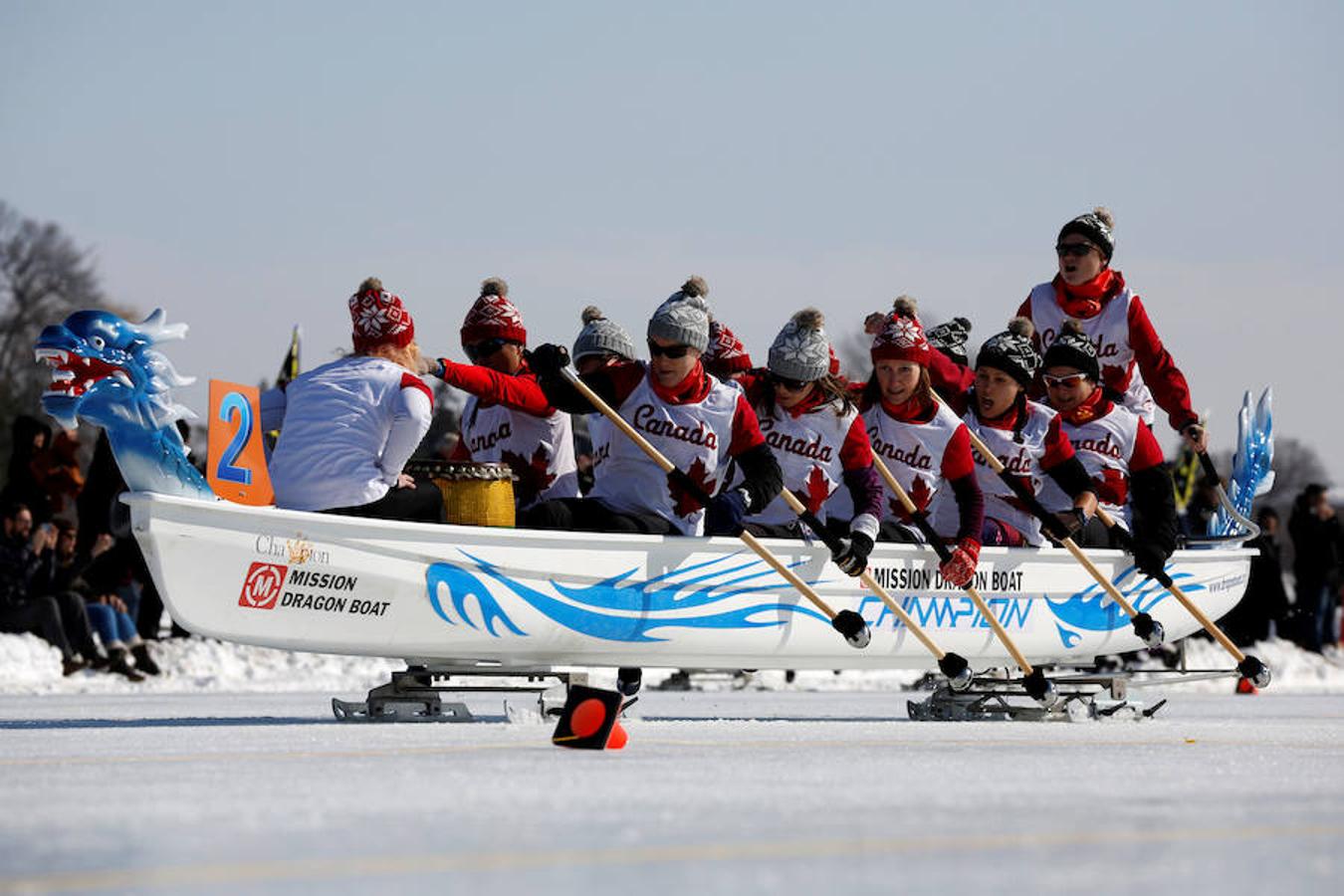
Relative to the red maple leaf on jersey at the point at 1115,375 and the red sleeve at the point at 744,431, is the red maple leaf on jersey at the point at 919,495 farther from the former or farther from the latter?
the red maple leaf on jersey at the point at 1115,375

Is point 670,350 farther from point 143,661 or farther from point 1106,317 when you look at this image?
point 143,661

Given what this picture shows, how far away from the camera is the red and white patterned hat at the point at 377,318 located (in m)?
9.52

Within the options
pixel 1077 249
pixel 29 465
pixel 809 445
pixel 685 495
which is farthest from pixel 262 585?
pixel 29 465

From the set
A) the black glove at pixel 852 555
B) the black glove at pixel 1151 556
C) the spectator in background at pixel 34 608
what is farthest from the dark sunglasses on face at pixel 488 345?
the spectator in background at pixel 34 608

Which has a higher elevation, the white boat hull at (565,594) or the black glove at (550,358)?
the black glove at (550,358)

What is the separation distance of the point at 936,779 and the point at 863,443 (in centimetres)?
482

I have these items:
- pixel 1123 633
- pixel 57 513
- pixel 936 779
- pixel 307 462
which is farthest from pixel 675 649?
pixel 57 513

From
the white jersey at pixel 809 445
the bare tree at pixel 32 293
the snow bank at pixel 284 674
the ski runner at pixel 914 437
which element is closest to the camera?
the white jersey at pixel 809 445

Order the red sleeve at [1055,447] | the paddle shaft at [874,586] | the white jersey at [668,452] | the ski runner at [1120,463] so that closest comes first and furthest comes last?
the white jersey at [668,452], the paddle shaft at [874,586], the red sleeve at [1055,447], the ski runner at [1120,463]

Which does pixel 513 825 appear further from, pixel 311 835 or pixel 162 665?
pixel 162 665

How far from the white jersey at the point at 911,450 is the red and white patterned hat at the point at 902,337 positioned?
1.11 ft

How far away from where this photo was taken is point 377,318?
375 inches

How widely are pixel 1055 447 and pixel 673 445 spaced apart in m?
2.54

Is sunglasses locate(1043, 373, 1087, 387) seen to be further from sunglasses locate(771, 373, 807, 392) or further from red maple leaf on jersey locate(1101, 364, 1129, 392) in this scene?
sunglasses locate(771, 373, 807, 392)
